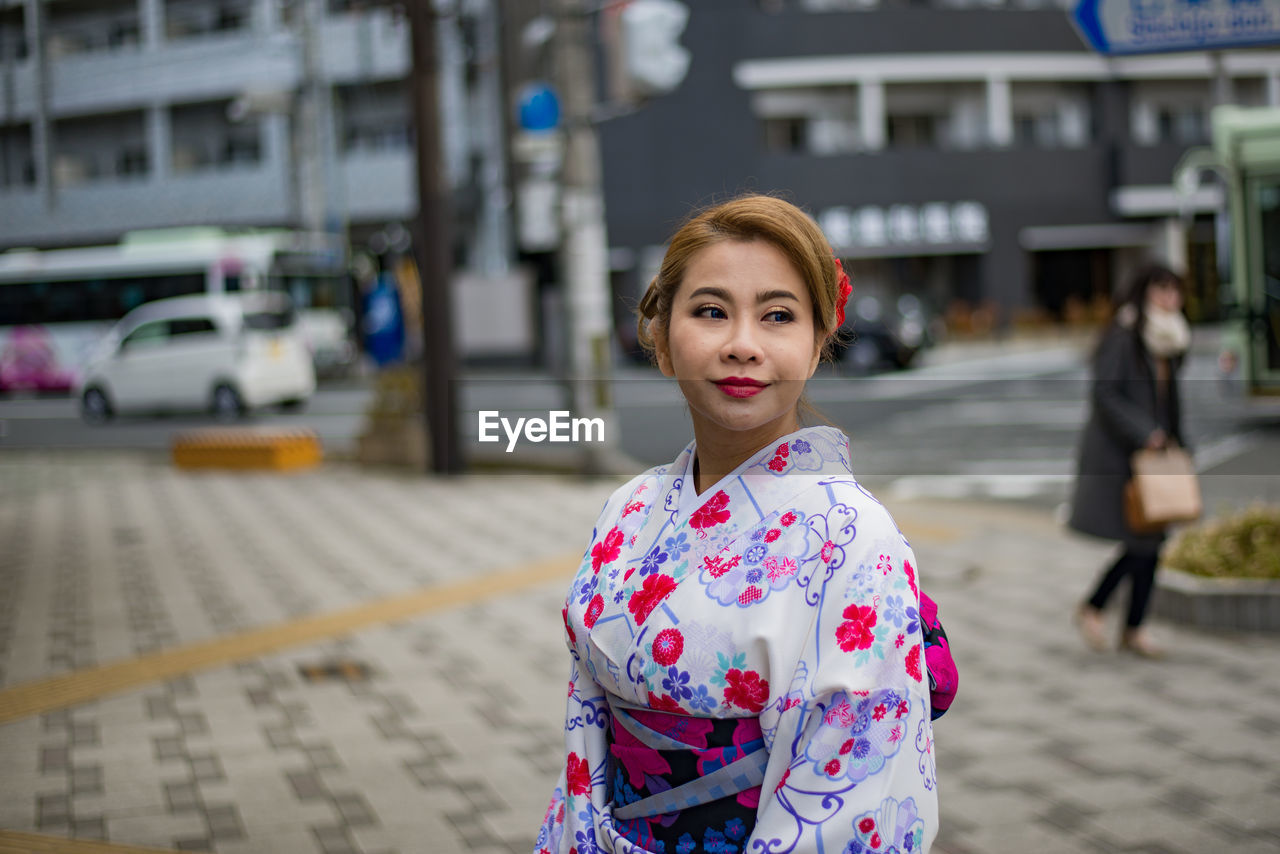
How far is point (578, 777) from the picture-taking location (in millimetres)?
1671

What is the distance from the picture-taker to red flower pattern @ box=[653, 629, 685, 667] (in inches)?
58.2

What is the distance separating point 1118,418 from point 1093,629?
960 mm

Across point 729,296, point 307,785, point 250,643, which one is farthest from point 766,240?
point 250,643

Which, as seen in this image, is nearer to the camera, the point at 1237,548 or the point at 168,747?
the point at 168,747

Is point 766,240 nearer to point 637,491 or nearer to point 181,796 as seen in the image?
point 637,491

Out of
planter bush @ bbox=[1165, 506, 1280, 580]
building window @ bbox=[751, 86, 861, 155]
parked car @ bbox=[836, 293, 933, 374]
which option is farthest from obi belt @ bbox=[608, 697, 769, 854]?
building window @ bbox=[751, 86, 861, 155]

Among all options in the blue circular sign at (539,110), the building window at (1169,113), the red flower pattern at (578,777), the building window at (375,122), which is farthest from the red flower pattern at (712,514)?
the building window at (1169,113)

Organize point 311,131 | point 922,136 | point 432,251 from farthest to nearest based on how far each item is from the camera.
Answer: point 922,136, point 311,131, point 432,251

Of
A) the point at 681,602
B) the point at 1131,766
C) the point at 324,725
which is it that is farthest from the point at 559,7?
the point at 681,602

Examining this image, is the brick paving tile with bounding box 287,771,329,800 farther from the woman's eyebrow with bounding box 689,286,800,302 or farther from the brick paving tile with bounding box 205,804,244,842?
the woman's eyebrow with bounding box 689,286,800,302

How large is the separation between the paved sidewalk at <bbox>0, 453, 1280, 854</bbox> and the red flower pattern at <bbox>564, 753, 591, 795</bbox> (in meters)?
2.08

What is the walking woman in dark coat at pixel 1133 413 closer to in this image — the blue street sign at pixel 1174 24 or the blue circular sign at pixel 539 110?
the blue street sign at pixel 1174 24

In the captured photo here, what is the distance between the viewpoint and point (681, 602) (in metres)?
1.49

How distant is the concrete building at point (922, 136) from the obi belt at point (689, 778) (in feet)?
92.3
